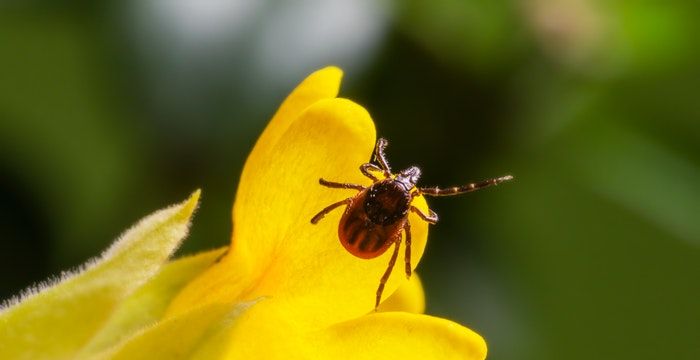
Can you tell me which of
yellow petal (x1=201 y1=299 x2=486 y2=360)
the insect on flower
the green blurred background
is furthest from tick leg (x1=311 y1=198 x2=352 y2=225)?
the green blurred background

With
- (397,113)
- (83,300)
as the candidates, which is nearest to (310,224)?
(83,300)

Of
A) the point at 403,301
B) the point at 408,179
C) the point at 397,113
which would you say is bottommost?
the point at 397,113

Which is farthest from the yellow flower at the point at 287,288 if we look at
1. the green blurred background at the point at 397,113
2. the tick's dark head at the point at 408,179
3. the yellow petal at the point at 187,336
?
the green blurred background at the point at 397,113

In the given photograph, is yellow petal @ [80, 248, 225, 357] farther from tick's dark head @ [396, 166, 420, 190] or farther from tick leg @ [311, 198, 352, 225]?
tick's dark head @ [396, 166, 420, 190]

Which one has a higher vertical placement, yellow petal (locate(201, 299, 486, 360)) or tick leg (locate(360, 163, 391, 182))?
tick leg (locate(360, 163, 391, 182))

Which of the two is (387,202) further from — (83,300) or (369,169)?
(83,300)

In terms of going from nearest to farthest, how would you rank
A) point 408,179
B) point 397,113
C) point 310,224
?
point 310,224 → point 408,179 → point 397,113
